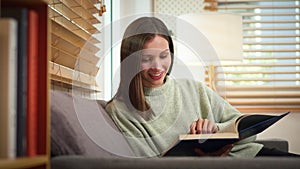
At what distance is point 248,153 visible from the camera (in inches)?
64.8

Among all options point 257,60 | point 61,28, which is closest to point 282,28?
point 257,60

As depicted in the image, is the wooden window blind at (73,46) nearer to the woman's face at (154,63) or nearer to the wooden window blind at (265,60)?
the woman's face at (154,63)

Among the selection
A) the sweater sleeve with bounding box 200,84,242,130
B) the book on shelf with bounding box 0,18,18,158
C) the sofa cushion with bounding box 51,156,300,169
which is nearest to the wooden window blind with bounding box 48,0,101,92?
the sweater sleeve with bounding box 200,84,242,130

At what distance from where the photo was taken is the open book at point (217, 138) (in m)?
1.43

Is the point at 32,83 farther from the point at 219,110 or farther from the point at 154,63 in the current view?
the point at 219,110

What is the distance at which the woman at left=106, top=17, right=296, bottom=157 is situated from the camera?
1619 mm

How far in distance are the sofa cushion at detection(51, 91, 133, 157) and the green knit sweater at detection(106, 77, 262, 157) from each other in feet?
0.13

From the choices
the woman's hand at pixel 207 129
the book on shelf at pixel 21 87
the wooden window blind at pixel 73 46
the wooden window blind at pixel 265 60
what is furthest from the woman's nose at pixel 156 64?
the wooden window blind at pixel 265 60

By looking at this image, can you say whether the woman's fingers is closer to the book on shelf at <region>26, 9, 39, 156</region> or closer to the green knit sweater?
the green knit sweater

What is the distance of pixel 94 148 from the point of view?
1367 millimetres

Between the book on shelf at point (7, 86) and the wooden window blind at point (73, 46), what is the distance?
97 centimetres

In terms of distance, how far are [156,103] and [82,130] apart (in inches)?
14.5

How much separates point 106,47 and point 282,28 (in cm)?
173

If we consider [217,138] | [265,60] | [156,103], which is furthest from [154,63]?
[265,60]
